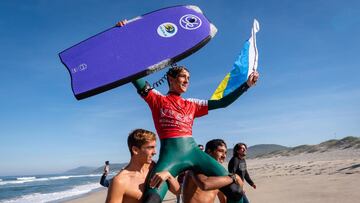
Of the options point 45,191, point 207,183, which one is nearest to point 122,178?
point 207,183

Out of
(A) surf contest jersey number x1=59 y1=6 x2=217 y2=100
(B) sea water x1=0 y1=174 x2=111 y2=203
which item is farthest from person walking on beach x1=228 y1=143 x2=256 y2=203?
(B) sea water x1=0 y1=174 x2=111 y2=203

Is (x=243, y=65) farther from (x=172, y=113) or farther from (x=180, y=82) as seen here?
(x=172, y=113)

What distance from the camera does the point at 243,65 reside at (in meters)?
5.20

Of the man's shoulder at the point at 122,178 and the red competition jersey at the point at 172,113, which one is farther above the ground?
the red competition jersey at the point at 172,113

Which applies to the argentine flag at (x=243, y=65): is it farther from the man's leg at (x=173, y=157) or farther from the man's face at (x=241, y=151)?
the man's face at (x=241, y=151)

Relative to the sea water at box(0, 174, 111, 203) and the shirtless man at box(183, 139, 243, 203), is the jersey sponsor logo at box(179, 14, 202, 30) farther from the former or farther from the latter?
the sea water at box(0, 174, 111, 203)

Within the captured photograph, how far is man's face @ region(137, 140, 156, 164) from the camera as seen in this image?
3.68 metres

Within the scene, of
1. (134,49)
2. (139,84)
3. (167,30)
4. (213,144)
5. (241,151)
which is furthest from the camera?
(241,151)

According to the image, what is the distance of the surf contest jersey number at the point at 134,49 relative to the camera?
156 inches

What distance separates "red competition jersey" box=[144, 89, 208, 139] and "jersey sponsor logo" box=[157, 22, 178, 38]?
0.66 m

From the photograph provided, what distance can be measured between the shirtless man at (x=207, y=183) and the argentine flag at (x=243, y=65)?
28.2 inches

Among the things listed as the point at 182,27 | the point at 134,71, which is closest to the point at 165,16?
the point at 182,27

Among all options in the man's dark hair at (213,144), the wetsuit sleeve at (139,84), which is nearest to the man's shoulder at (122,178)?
the wetsuit sleeve at (139,84)

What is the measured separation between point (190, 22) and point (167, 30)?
0.30m
